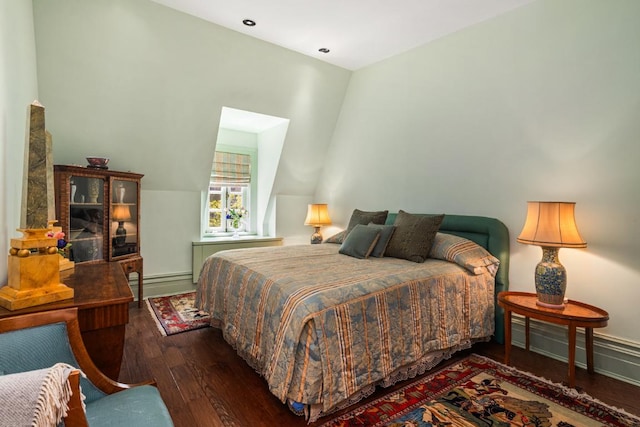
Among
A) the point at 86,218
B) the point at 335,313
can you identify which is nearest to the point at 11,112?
the point at 86,218

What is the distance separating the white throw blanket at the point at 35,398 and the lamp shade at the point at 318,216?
4.01 m

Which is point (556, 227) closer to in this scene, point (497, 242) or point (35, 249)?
point (497, 242)

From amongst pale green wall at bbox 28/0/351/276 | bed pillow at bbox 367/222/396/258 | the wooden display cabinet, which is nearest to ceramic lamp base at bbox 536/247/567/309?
bed pillow at bbox 367/222/396/258

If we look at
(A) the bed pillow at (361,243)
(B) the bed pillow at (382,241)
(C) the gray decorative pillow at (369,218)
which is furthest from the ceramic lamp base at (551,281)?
(C) the gray decorative pillow at (369,218)

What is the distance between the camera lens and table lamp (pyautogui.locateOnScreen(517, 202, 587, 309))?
7.58 feet

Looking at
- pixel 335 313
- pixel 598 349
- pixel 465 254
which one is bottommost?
pixel 598 349

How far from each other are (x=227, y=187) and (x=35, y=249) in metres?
3.82

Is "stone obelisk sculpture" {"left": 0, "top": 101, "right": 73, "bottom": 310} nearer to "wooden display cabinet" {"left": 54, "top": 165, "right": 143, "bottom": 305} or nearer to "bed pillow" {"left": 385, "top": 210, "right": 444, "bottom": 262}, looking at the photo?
"wooden display cabinet" {"left": 54, "top": 165, "right": 143, "bottom": 305}

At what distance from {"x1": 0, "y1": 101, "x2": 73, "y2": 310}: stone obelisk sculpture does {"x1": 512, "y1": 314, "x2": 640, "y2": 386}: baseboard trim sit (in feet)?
10.7

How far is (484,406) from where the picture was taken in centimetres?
200

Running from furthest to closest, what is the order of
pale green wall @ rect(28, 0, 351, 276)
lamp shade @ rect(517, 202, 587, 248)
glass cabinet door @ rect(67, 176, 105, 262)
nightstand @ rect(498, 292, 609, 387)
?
glass cabinet door @ rect(67, 176, 105, 262), pale green wall @ rect(28, 0, 351, 276), lamp shade @ rect(517, 202, 587, 248), nightstand @ rect(498, 292, 609, 387)

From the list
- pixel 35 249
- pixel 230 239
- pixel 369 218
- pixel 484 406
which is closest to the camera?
pixel 35 249

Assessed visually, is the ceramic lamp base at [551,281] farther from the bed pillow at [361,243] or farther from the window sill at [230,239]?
the window sill at [230,239]

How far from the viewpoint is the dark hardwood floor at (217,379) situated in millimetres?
1892
